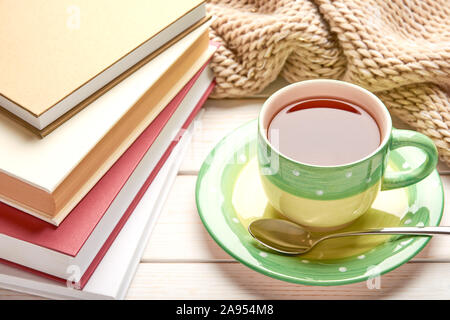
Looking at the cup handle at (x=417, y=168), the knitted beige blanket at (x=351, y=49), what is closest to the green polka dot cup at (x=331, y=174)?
the cup handle at (x=417, y=168)

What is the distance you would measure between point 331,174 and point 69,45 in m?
0.31

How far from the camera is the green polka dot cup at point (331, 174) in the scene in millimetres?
499

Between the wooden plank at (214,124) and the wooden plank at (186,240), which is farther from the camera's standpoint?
the wooden plank at (214,124)

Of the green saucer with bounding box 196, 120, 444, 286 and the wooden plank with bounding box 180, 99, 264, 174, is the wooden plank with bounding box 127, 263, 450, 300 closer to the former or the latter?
the green saucer with bounding box 196, 120, 444, 286

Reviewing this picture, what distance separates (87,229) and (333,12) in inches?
16.6

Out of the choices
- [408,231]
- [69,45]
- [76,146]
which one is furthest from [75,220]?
[408,231]

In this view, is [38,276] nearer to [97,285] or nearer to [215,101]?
[97,285]

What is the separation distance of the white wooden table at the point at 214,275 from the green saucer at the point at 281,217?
34 mm

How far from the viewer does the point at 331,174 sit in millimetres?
492

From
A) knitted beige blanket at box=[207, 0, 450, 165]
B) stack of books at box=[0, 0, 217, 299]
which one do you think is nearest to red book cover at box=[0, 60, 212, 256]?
stack of books at box=[0, 0, 217, 299]

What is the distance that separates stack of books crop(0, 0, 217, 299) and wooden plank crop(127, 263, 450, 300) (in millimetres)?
29

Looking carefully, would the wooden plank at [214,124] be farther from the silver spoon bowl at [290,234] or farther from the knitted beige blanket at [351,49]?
the silver spoon bowl at [290,234]

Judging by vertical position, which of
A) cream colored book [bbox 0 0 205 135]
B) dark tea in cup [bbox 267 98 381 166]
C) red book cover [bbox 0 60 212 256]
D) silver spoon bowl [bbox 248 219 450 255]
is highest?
cream colored book [bbox 0 0 205 135]

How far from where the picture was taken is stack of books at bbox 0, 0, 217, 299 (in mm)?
487
